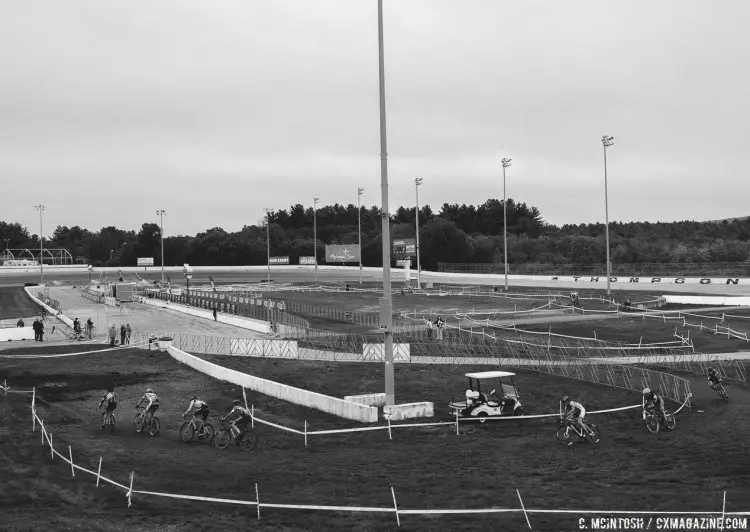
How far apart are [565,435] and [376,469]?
5.64m

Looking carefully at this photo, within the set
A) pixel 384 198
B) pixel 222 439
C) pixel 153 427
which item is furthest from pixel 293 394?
pixel 384 198

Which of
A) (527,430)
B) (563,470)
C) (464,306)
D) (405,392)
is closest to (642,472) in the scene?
(563,470)

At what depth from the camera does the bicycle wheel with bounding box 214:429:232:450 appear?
21.0 metres

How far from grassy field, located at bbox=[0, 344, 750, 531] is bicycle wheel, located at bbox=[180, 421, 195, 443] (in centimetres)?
55

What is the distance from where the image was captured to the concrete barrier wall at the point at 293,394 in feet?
81.4

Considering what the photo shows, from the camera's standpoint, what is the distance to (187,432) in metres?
22.0

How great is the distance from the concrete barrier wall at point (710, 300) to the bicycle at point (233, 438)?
186 ft

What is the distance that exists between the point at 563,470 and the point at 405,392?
12.9 meters

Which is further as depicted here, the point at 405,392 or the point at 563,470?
the point at 405,392

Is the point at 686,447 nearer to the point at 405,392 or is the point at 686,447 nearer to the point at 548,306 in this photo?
the point at 405,392

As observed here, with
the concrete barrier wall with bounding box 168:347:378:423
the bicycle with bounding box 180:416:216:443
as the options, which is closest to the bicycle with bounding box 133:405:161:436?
the bicycle with bounding box 180:416:216:443

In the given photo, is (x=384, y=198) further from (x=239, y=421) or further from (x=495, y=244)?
(x=495, y=244)

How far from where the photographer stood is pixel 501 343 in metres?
42.4

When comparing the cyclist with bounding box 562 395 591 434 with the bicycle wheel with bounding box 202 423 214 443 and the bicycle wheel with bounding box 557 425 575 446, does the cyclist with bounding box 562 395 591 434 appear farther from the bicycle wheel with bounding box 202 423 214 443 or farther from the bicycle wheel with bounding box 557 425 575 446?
the bicycle wheel with bounding box 202 423 214 443
